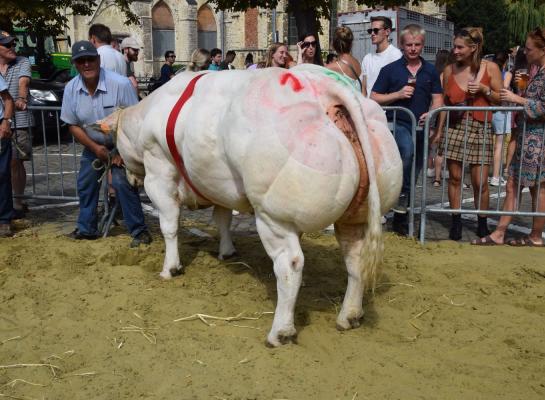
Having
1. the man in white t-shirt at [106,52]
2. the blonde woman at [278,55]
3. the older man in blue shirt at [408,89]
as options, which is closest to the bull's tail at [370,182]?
the older man in blue shirt at [408,89]

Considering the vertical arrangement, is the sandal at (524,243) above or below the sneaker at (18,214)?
below

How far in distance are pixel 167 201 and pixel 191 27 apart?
4723 cm

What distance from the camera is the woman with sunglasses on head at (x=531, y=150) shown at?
5.88m

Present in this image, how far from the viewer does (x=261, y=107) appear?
3.67 m

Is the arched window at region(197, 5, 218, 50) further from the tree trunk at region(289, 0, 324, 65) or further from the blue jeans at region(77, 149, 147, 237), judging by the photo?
the blue jeans at region(77, 149, 147, 237)

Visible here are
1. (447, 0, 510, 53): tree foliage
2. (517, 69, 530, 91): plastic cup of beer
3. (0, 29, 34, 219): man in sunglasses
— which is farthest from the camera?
(447, 0, 510, 53): tree foliage

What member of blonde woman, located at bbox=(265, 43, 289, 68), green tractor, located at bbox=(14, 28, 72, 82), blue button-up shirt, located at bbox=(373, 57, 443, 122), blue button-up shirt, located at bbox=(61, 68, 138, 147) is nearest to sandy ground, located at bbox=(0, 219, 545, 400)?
blue button-up shirt, located at bbox=(61, 68, 138, 147)

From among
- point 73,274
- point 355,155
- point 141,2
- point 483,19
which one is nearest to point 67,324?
point 73,274

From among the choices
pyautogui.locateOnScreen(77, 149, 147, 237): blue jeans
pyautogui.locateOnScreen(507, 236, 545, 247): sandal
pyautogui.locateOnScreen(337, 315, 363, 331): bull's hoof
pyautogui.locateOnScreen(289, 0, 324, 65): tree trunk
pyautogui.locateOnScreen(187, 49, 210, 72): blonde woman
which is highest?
pyautogui.locateOnScreen(289, 0, 324, 65): tree trunk

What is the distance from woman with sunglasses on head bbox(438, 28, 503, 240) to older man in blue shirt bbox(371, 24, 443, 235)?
25 centimetres

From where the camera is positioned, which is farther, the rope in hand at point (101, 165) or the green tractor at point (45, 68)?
the green tractor at point (45, 68)

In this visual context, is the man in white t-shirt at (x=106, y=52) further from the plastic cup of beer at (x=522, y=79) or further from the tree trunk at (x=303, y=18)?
the tree trunk at (x=303, y=18)

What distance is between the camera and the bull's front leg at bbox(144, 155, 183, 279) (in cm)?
492

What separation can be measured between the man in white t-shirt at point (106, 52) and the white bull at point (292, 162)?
12.8 feet
